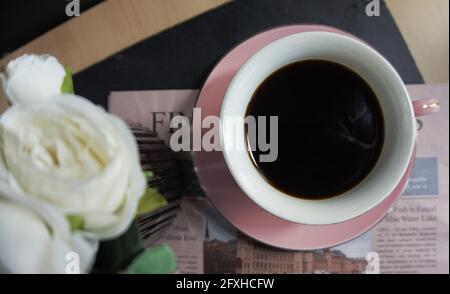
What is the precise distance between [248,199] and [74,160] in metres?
0.21

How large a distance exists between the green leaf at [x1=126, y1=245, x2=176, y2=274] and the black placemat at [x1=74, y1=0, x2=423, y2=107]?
223 mm

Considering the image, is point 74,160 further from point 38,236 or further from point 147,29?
point 147,29

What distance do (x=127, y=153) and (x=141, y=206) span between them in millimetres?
45

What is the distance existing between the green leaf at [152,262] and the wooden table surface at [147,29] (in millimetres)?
264

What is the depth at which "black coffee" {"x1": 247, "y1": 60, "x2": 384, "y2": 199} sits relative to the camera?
1.31 feet

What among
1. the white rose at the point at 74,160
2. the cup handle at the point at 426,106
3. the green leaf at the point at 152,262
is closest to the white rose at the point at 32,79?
the white rose at the point at 74,160

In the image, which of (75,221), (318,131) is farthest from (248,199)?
(75,221)

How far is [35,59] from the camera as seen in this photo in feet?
0.99

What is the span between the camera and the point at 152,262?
0.29 metres

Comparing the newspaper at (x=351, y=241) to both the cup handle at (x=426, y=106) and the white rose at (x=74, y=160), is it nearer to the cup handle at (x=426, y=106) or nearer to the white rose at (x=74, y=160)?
the cup handle at (x=426, y=106)

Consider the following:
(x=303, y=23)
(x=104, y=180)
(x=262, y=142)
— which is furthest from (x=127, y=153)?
(x=303, y=23)

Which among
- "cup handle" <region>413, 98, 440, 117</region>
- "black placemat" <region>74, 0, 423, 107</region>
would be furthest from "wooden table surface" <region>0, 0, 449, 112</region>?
"cup handle" <region>413, 98, 440, 117</region>
